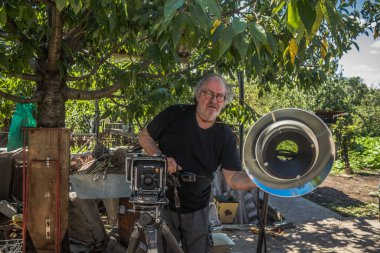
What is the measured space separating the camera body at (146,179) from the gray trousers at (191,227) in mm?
721

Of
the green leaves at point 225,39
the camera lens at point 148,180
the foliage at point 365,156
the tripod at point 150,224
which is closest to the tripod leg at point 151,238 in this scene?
the tripod at point 150,224

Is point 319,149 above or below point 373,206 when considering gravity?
above

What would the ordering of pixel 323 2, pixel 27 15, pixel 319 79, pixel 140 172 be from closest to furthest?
pixel 323 2 → pixel 140 172 → pixel 27 15 → pixel 319 79

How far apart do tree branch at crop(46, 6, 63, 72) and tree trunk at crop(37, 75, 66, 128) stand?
0.12m

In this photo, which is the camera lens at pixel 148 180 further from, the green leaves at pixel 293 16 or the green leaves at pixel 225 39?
the green leaves at pixel 293 16

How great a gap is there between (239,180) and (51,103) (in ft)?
6.31

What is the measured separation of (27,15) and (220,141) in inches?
58.5

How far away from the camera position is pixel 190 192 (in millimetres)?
2439

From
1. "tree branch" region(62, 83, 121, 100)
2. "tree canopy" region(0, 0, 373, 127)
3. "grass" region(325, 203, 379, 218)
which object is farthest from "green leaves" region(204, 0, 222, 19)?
"grass" region(325, 203, 379, 218)

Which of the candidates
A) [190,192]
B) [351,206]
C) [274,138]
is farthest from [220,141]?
[351,206]

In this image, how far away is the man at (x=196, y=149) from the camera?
2406 millimetres

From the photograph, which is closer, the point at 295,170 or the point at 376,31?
the point at 295,170

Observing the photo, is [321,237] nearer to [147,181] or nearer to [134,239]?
[134,239]

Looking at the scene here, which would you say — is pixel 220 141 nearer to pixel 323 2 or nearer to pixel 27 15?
pixel 323 2
